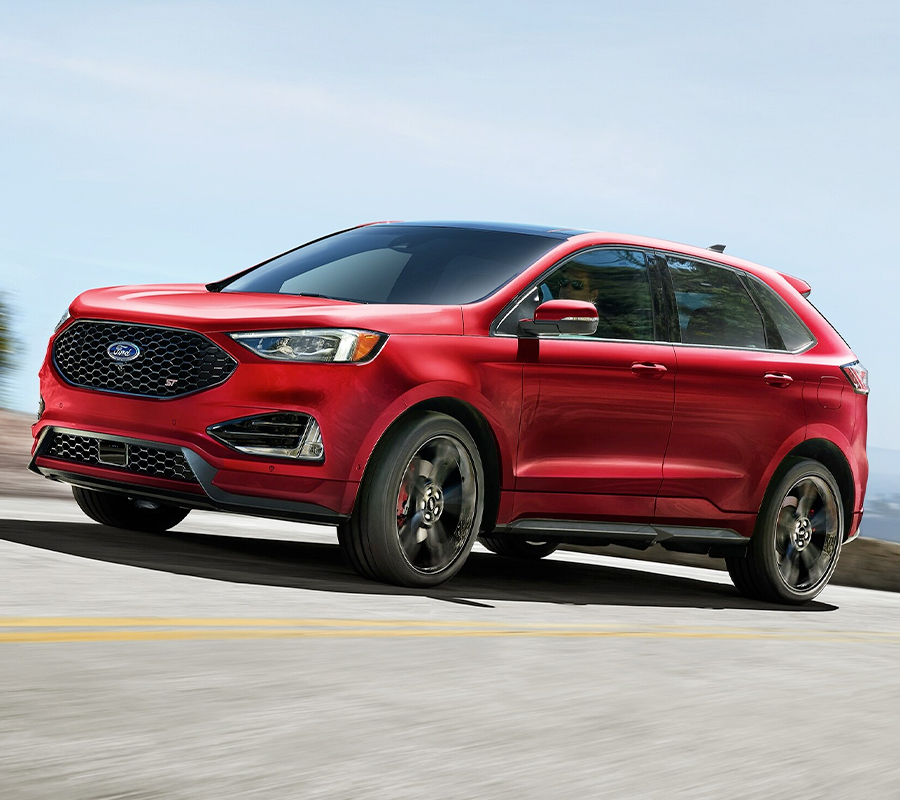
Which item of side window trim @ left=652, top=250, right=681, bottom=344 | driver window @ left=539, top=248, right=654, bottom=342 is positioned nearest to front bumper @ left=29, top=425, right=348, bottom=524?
driver window @ left=539, top=248, right=654, bottom=342

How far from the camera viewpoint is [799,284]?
10086 millimetres

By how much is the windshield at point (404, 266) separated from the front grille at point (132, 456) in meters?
1.32

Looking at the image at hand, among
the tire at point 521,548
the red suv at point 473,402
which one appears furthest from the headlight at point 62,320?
the tire at point 521,548

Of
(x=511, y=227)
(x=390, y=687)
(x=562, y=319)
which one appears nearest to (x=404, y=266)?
(x=511, y=227)

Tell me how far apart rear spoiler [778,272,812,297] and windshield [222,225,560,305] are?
227cm

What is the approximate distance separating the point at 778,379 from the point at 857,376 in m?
0.99

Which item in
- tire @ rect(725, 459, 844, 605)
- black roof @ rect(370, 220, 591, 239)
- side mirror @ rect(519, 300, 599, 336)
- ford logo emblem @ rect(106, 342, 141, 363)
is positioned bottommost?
tire @ rect(725, 459, 844, 605)

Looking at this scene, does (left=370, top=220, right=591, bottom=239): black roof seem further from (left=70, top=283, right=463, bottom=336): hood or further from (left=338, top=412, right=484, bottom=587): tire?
(left=338, top=412, right=484, bottom=587): tire

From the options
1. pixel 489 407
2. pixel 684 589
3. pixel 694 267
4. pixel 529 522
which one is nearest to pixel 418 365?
pixel 489 407

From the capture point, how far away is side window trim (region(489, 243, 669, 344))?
7.70m

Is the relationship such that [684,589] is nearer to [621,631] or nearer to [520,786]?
[621,631]

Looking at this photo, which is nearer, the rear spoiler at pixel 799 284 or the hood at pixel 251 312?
the hood at pixel 251 312

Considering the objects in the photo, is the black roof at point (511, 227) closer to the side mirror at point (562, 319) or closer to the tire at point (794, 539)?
the side mirror at point (562, 319)

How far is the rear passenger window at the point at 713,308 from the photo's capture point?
8.80 meters
